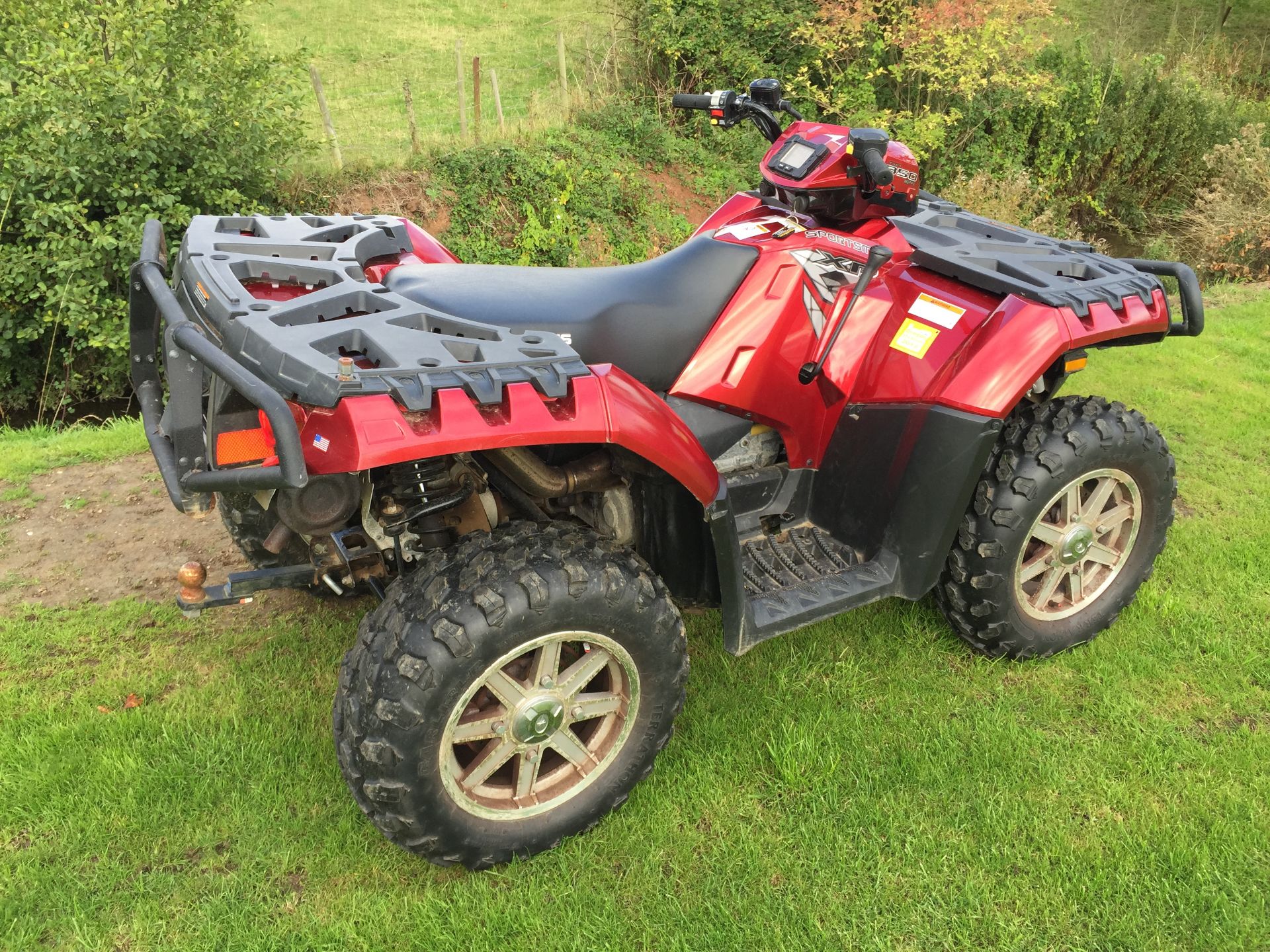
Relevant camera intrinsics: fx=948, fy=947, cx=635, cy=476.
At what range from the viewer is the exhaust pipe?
8.00 ft

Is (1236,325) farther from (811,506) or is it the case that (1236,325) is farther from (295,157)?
(295,157)

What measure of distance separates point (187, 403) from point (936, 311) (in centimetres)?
217

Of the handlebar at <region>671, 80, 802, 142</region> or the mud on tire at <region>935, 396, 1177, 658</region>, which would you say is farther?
the handlebar at <region>671, 80, 802, 142</region>

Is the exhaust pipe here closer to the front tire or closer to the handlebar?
the front tire

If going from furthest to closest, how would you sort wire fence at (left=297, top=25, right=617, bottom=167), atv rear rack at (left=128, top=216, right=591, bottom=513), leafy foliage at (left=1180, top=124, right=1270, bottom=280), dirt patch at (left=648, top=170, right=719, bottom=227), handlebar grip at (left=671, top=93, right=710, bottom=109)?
dirt patch at (left=648, top=170, right=719, bottom=227)
wire fence at (left=297, top=25, right=617, bottom=167)
leafy foliage at (left=1180, top=124, right=1270, bottom=280)
handlebar grip at (left=671, top=93, right=710, bottom=109)
atv rear rack at (left=128, top=216, right=591, bottom=513)

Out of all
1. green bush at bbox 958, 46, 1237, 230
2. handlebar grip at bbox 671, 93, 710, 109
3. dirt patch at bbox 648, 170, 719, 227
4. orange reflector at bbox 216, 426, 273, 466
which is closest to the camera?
orange reflector at bbox 216, 426, 273, 466

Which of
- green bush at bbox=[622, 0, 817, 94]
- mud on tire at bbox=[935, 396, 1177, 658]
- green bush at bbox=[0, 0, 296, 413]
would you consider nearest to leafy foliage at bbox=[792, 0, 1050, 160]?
green bush at bbox=[622, 0, 817, 94]

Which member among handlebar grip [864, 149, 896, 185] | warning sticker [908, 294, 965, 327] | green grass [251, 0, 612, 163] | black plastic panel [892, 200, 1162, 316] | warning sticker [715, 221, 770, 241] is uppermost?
handlebar grip [864, 149, 896, 185]

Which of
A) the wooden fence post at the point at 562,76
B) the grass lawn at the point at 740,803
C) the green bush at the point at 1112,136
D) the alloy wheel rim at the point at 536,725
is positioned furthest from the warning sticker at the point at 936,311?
the green bush at the point at 1112,136

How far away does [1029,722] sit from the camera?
3096 mm

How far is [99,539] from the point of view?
4082 millimetres

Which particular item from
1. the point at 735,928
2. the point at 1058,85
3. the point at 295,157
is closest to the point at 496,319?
the point at 735,928

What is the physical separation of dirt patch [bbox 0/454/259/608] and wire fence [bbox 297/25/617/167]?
5039 millimetres

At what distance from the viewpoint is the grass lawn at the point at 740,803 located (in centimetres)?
236
